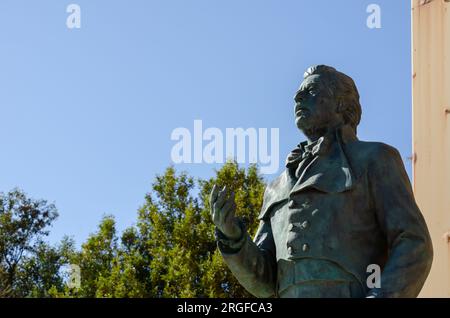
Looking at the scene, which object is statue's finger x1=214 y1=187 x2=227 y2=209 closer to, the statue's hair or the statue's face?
the statue's face

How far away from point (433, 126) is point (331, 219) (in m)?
3.77

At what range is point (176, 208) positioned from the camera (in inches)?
1074

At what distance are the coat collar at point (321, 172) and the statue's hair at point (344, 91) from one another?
0.10 metres

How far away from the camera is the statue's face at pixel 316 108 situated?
6949 mm

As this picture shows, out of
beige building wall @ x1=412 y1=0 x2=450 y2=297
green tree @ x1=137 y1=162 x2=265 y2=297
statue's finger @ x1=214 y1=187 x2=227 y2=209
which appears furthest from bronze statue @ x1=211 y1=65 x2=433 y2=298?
green tree @ x1=137 y1=162 x2=265 y2=297

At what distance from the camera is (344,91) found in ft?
23.0

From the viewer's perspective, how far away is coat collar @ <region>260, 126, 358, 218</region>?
21.9ft

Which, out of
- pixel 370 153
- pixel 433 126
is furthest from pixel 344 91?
pixel 433 126

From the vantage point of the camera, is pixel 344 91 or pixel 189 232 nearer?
pixel 344 91

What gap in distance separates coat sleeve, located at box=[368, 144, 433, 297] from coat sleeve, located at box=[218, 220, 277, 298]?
776mm

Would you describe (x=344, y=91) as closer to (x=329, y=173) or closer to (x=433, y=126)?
Result: (x=329, y=173)

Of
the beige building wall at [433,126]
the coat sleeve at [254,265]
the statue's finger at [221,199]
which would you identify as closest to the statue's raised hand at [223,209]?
the statue's finger at [221,199]

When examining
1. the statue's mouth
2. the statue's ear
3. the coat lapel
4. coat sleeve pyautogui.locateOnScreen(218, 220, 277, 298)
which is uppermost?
the statue's ear
